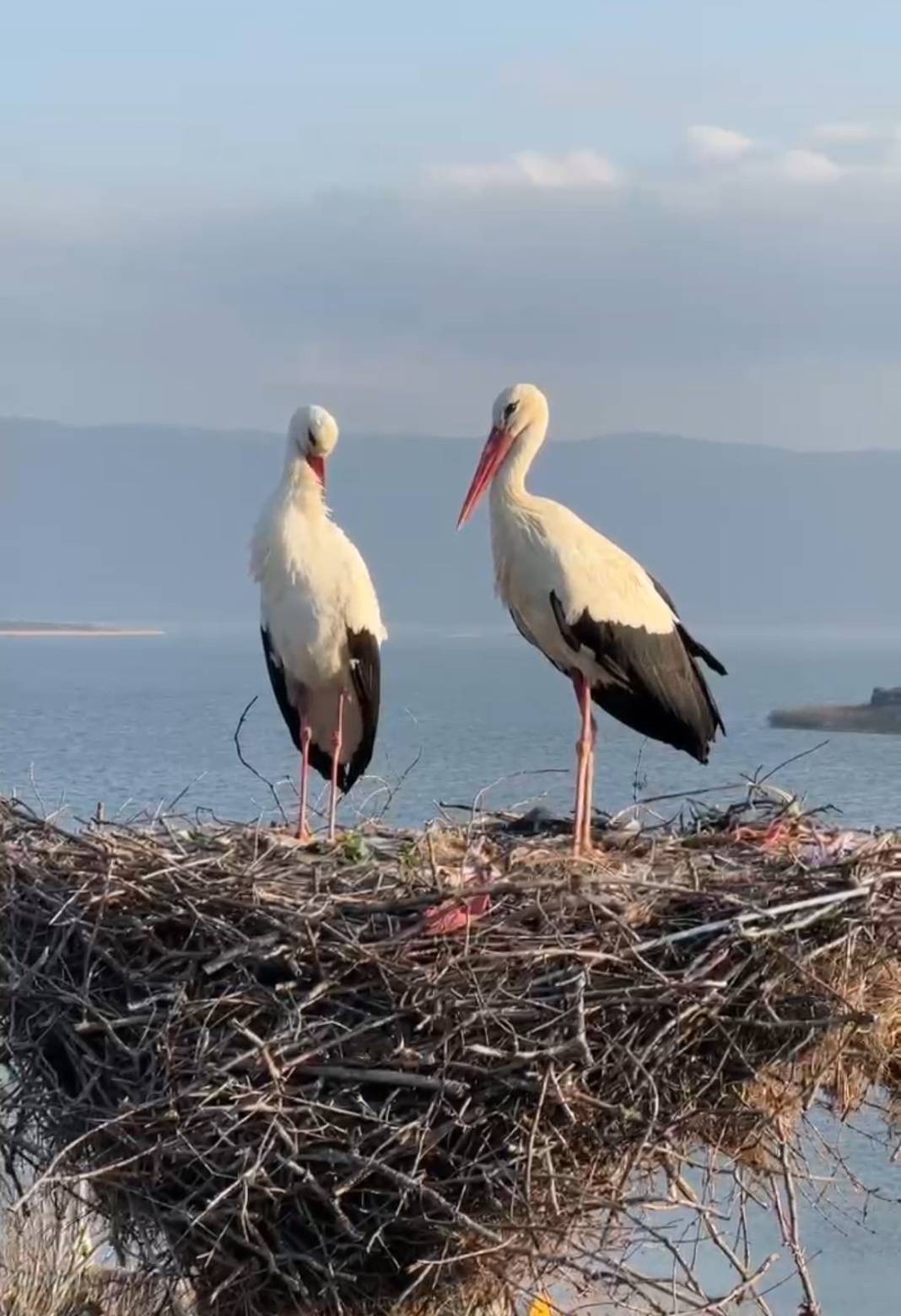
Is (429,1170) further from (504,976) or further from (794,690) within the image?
(794,690)

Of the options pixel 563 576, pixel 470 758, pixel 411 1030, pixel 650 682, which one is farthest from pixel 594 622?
pixel 470 758

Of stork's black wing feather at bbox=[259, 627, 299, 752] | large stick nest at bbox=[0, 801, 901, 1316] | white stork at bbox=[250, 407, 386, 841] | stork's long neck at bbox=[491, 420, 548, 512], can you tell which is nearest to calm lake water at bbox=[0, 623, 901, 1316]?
stork's black wing feather at bbox=[259, 627, 299, 752]

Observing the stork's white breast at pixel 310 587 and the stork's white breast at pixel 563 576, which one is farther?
the stork's white breast at pixel 310 587

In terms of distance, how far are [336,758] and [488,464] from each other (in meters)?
1.38

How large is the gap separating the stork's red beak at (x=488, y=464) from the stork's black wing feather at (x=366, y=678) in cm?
75

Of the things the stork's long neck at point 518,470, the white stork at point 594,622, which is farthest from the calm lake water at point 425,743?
the stork's long neck at point 518,470

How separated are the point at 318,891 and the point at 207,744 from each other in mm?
22412

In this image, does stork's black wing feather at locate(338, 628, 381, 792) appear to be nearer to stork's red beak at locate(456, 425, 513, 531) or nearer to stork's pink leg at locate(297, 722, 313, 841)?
stork's pink leg at locate(297, 722, 313, 841)

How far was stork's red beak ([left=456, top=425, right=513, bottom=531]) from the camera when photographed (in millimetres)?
7855

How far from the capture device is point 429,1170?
574 cm

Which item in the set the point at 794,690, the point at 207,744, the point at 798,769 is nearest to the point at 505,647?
the point at 794,690

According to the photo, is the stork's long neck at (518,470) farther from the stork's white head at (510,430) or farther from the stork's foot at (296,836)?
the stork's foot at (296,836)

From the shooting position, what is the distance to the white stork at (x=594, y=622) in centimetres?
736

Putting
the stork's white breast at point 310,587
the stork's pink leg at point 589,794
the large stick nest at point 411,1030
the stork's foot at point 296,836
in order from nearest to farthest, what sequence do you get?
the large stick nest at point 411,1030 < the stork's foot at point 296,836 < the stork's pink leg at point 589,794 < the stork's white breast at point 310,587
